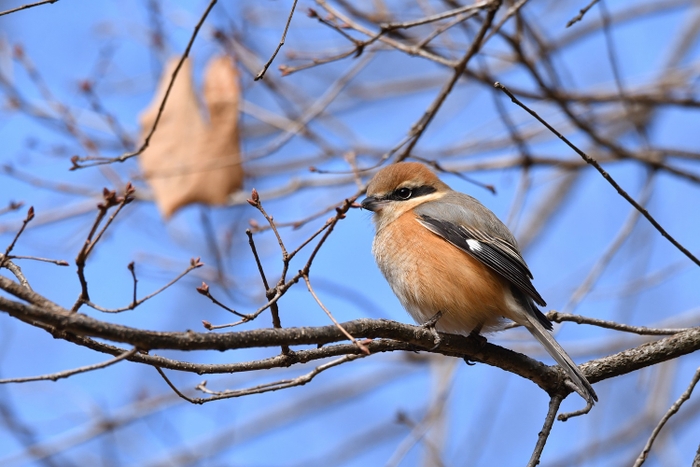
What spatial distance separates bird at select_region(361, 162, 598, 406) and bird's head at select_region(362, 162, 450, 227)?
4 centimetres

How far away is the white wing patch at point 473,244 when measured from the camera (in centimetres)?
406

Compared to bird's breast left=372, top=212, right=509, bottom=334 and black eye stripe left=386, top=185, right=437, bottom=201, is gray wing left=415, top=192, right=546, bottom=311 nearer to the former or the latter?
bird's breast left=372, top=212, right=509, bottom=334

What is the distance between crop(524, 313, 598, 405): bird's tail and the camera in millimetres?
3203

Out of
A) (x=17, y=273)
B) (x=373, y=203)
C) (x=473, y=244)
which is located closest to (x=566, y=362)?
(x=473, y=244)

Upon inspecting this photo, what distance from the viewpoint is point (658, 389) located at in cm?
552

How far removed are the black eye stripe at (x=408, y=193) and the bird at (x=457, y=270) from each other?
0.15 meters

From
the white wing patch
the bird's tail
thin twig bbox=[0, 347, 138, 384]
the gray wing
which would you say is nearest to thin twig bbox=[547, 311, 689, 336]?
the bird's tail

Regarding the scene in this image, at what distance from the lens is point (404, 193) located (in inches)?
183

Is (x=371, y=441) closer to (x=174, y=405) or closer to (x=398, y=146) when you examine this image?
(x=174, y=405)

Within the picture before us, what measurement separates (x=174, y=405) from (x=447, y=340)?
12.1ft

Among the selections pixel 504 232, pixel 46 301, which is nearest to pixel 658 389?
pixel 504 232

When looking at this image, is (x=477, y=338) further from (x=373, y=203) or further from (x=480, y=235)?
(x=373, y=203)

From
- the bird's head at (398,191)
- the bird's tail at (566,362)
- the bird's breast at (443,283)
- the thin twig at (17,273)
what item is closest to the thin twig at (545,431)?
the bird's tail at (566,362)

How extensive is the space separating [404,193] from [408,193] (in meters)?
0.03
